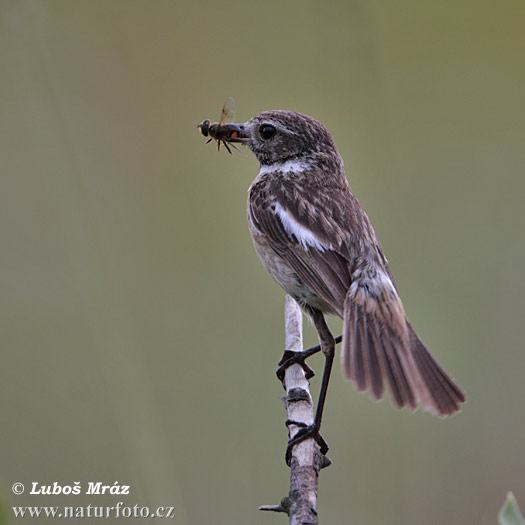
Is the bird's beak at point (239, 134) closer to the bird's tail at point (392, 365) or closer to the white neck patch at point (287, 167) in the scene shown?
the white neck patch at point (287, 167)

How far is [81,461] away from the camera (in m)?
4.26

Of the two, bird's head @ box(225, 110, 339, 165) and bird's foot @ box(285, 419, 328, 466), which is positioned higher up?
bird's head @ box(225, 110, 339, 165)

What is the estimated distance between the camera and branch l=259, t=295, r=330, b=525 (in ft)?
7.52

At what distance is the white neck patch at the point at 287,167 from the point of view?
4.20 metres

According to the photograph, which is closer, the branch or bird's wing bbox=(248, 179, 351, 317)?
the branch

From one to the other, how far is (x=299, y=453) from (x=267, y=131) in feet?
6.88

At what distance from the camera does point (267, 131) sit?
14.0 ft

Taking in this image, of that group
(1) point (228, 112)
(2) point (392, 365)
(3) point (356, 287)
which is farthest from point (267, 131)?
(2) point (392, 365)

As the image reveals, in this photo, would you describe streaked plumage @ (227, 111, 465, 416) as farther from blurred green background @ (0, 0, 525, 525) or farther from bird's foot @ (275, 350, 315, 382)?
blurred green background @ (0, 0, 525, 525)

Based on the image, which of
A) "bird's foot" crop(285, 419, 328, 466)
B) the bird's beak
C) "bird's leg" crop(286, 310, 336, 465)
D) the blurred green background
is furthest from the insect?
"bird's foot" crop(285, 419, 328, 466)

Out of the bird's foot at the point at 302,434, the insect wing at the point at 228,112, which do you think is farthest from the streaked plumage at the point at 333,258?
the bird's foot at the point at 302,434

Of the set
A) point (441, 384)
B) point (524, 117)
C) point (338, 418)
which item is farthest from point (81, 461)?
point (524, 117)

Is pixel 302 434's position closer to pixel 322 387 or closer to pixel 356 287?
pixel 322 387

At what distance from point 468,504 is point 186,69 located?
A: 446cm
